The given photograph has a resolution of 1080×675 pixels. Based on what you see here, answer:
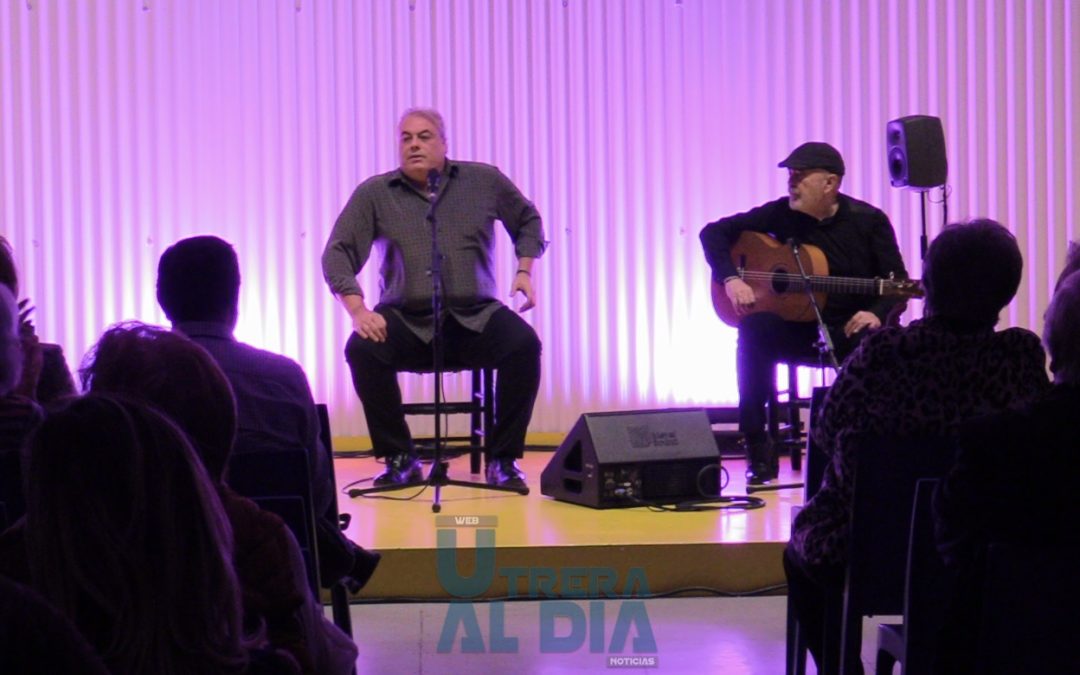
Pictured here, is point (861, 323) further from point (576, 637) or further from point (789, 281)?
point (576, 637)

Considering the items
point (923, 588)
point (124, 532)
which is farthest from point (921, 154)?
point (124, 532)

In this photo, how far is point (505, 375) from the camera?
524 centimetres

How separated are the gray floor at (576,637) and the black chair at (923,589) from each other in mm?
1211

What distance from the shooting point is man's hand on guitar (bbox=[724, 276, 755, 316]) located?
529 cm

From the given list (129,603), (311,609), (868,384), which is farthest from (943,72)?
(129,603)

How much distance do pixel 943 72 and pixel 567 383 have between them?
244 centimetres

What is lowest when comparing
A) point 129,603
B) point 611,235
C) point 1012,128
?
point 129,603

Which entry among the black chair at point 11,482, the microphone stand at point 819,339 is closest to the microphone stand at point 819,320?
the microphone stand at point 819,339

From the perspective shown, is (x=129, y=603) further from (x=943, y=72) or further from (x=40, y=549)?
(x=943, y=72)

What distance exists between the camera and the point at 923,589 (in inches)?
84.7

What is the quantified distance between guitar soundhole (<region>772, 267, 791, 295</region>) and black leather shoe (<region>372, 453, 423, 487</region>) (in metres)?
1.55

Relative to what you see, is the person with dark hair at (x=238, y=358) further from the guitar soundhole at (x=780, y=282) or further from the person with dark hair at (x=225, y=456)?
the guitar soundhole at (x=780, y=282)

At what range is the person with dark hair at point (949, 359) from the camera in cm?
249

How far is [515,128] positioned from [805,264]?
6.48ft
